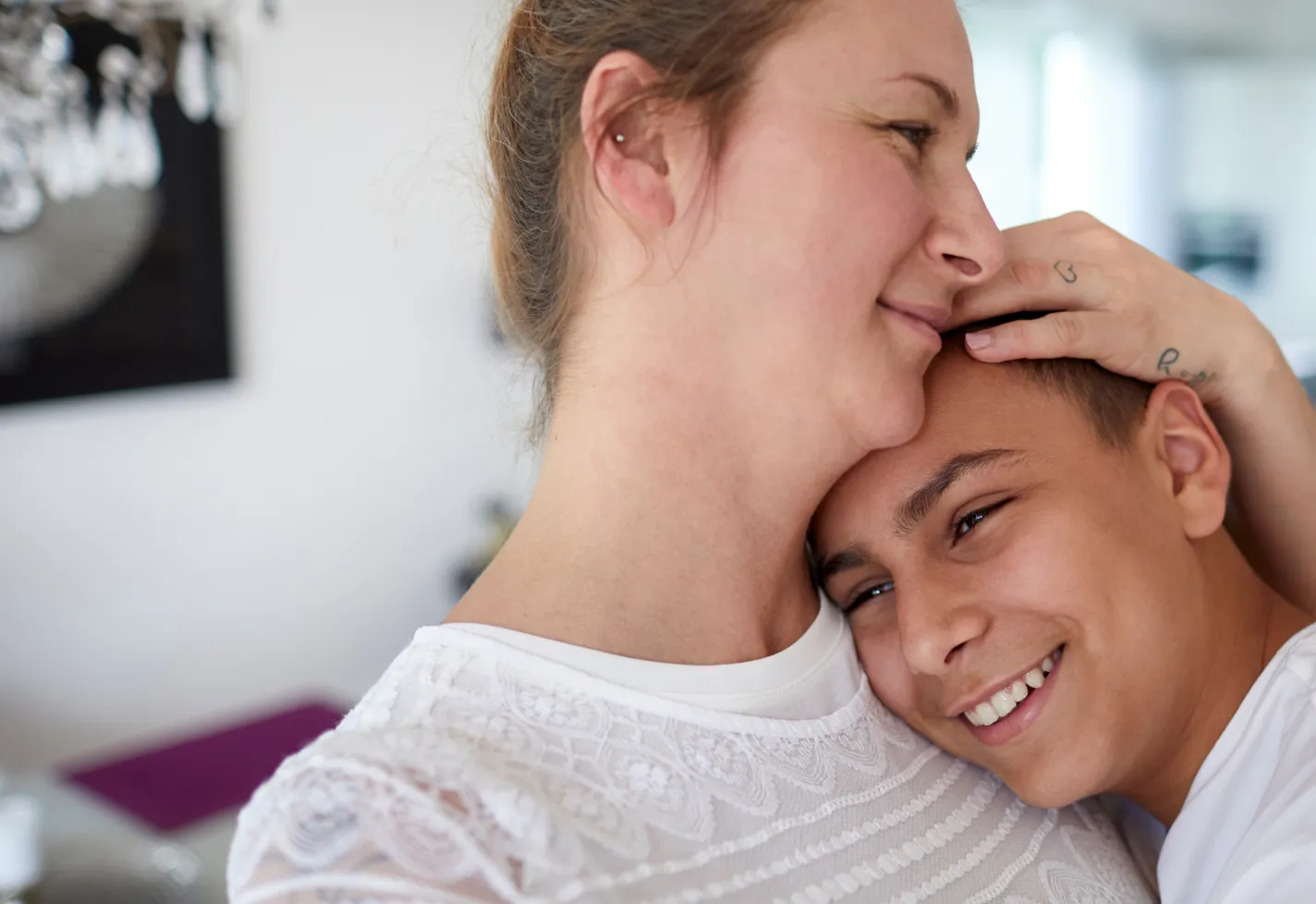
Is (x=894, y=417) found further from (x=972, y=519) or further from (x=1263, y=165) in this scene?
(x=1263, y=165)

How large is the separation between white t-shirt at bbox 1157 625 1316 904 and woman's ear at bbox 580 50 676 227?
69 centimetres

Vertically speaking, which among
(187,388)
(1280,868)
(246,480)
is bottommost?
(246,480)

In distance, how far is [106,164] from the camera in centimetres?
304

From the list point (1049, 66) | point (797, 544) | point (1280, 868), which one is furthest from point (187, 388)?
point (1049, 66)

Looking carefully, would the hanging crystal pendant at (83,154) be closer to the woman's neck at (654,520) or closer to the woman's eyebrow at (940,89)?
the woman's neck at (654,520)

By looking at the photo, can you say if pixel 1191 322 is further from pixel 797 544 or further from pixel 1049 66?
pixel 1049 66

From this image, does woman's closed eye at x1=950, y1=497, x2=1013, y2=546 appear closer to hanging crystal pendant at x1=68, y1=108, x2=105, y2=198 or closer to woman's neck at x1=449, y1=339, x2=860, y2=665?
woman's neck at x1=449, y1=339, x2=860, y2=665

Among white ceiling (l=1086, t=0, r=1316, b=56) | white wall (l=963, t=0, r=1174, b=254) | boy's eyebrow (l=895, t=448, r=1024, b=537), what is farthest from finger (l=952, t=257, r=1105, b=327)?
white ceiling (l=1086, t=0, r=1316, b=56)

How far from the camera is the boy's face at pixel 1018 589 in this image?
3.59 feet

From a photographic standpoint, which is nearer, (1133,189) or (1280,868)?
(1280,868)

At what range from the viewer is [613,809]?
0.82 metres

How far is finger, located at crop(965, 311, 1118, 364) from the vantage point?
45.8 inches

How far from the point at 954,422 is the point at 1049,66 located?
5129 mm

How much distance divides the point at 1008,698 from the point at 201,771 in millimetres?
2014
